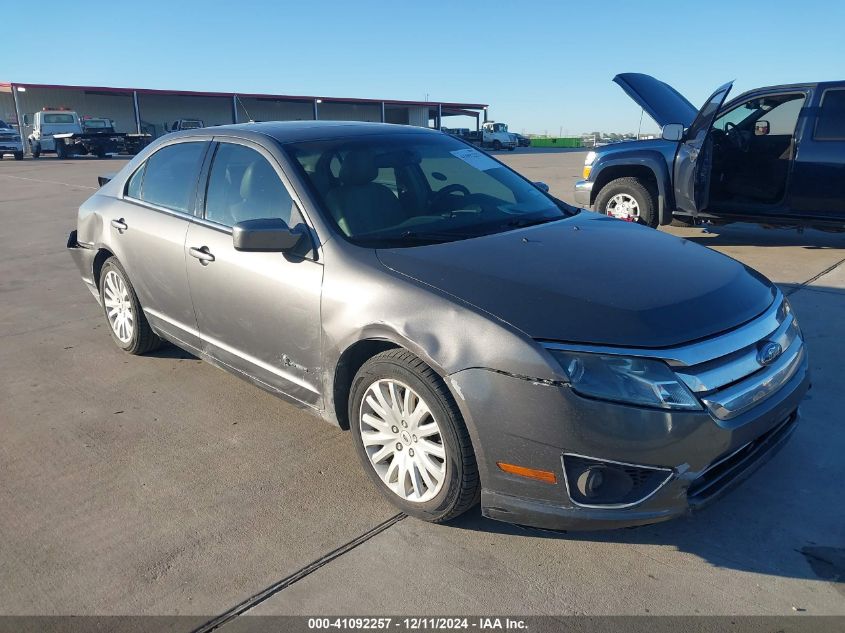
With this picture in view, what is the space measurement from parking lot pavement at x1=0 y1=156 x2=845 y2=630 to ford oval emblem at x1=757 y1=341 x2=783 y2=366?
66 cm

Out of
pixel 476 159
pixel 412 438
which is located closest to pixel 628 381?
pixel 412 438

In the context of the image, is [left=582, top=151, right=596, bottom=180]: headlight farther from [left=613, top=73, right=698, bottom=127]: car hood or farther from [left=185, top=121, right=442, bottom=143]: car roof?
[left=185, top=121, right=442, bottom=143]: car roof

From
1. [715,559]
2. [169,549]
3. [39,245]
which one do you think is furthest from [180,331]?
[39,245]

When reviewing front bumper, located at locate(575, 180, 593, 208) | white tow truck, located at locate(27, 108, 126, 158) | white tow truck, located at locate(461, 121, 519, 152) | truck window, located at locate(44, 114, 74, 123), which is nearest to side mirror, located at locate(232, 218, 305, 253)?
front bumper, located at locate(575, 180, 593, 208)

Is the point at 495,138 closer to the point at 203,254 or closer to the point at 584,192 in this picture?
the point at 584,192

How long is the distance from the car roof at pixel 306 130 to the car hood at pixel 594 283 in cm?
108

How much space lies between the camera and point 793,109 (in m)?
7.79

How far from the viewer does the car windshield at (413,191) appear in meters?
3.35

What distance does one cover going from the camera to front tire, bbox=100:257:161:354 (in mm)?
4723

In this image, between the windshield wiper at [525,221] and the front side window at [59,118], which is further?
the front side window at [59,118]

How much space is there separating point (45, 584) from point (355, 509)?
1.21 metres

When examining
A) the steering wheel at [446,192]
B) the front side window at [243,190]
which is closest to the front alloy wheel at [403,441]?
the front side window at [243,190]

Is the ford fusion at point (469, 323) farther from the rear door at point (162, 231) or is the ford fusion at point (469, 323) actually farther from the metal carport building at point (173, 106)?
the metal carport building at point (173, 106)

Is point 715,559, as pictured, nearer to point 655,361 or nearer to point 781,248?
point 655,361
